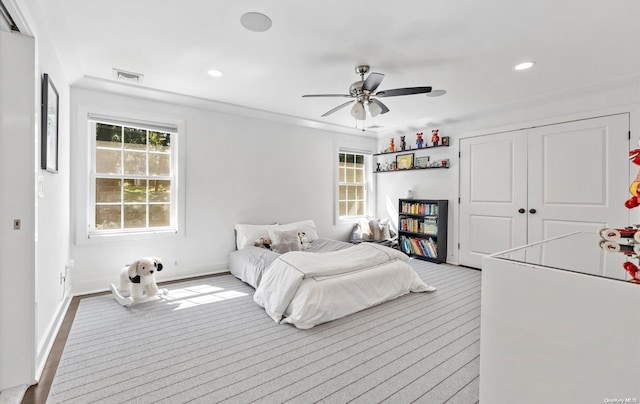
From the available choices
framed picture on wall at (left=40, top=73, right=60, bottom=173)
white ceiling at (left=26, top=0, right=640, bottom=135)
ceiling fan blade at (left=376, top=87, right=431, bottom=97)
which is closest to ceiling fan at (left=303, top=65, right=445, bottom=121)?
ceiling fan blade at (left=376, top=87, right=431, bottom=97)

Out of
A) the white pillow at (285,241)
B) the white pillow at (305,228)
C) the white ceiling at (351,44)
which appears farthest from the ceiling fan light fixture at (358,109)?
the white pillow at (305,228)

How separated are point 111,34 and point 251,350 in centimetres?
278

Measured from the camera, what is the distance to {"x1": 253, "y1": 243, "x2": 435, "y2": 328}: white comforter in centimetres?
262

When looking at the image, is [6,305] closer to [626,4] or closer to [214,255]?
[214,255]

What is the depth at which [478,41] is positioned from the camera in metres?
2.43

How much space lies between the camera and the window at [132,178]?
3.53m

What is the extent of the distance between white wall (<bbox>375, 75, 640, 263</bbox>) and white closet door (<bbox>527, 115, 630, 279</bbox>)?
0.12 meters

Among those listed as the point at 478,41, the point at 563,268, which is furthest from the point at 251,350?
the point at 478,41

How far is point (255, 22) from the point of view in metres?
2.20

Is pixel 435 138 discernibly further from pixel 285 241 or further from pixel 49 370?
pixel 49 370

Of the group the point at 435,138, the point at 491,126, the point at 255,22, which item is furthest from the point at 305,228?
the point at 491,126

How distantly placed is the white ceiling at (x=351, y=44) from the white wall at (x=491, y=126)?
0.77 feet

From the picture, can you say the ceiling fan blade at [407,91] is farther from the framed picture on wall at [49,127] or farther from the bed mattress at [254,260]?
the framed picture on wall at [49,127]

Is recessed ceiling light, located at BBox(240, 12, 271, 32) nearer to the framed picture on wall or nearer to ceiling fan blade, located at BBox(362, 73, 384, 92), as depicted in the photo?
ceiling fan blade, located at BBox(362, 73, 384, 92)
